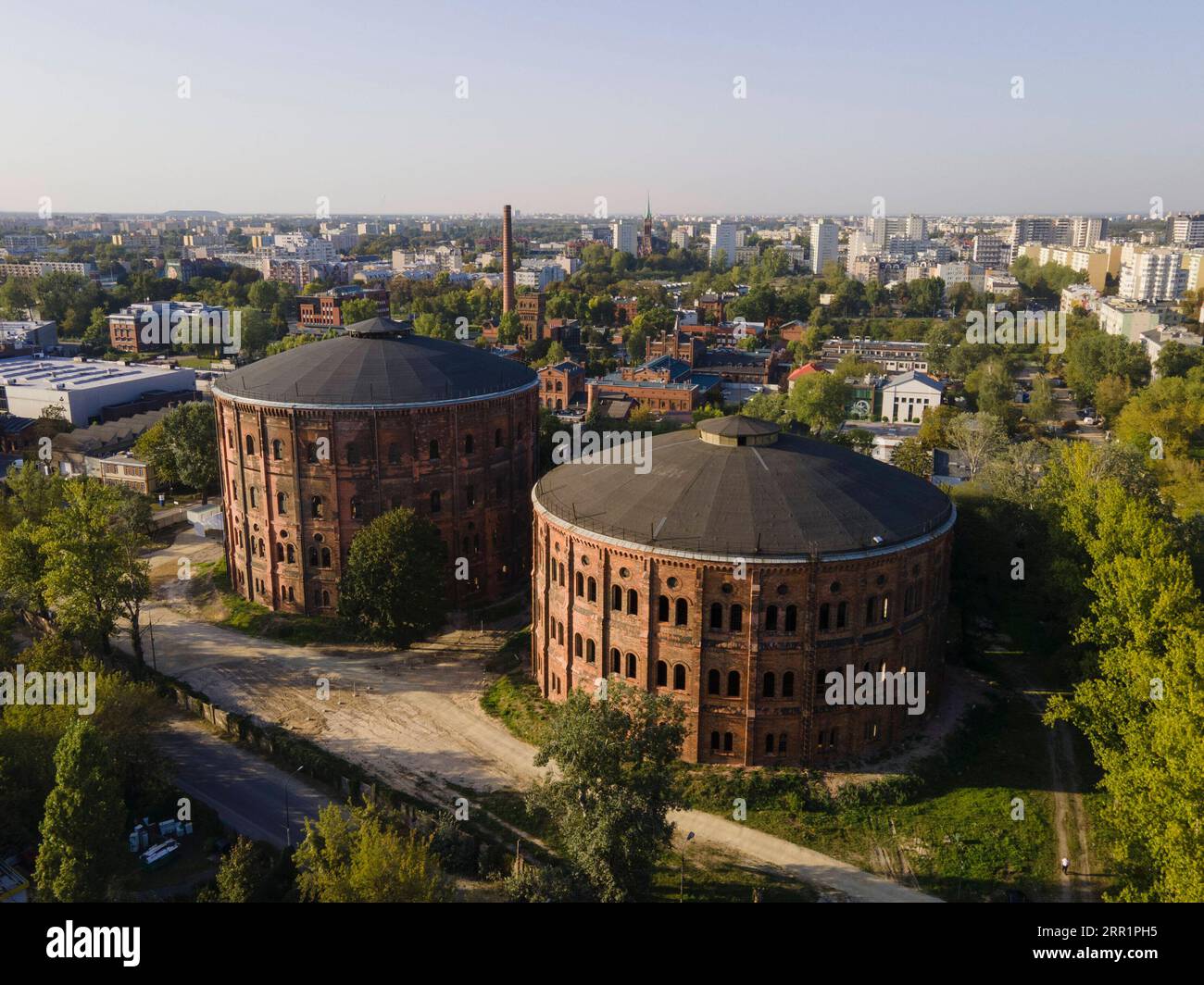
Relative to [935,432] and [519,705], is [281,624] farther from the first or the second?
[935,432]

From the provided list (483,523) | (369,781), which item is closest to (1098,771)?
(369,781)

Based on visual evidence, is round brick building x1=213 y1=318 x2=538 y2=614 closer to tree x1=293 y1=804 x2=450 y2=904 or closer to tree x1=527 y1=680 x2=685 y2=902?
tree x1=527 y1=680 x2=685 y2=902

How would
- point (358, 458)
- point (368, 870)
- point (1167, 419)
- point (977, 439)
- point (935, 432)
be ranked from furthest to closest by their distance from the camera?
point (935, 432)
point (1167, 419)
point (977, 439)
point (358, 458)
point (368, 870)

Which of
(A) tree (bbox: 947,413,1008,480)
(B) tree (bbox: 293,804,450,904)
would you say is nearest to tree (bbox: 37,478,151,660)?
(B) tree (bbox: 293,804,450,904)

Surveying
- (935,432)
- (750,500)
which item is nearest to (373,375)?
(750,500)
